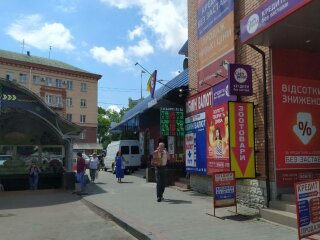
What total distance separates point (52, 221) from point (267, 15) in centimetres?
732

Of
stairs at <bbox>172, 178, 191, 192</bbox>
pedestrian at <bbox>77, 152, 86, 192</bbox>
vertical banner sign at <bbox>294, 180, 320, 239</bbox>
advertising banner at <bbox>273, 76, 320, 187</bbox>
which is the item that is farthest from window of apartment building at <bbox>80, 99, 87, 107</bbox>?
vertical banner sign at <bbox>294, 180, 320, 239</bbox>

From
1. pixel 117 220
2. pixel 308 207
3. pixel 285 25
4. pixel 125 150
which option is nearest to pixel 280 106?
pixel 285 25

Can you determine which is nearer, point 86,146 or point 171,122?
point 171,122

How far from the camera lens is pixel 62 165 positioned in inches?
852

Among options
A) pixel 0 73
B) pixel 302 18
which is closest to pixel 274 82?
pixel 302 18

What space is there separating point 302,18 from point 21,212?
966 cm

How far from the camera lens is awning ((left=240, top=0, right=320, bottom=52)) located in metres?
8.17

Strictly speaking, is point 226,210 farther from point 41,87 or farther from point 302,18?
point 41,87

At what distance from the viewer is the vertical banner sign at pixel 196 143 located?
48.4 feet

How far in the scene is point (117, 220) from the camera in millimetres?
10828

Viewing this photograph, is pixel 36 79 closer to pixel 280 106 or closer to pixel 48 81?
pixel 48 81

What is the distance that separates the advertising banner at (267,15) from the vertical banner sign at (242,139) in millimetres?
1955

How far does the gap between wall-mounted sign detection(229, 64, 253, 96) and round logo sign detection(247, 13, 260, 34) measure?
1469 millimetres

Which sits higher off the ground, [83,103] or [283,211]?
[83,103]
